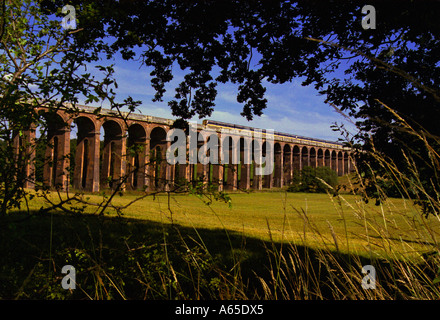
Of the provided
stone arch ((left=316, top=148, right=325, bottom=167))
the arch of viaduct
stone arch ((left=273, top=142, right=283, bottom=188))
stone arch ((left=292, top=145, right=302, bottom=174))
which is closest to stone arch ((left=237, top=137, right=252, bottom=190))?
the arch of viaduct

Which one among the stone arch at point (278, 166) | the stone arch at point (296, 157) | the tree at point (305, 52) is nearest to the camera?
the tree at point (305, 52)

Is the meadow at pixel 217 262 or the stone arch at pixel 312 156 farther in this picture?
the stone arch at pixel 312 156

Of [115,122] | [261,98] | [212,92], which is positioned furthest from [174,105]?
[115,122]

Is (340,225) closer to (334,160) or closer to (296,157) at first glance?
(296,157)

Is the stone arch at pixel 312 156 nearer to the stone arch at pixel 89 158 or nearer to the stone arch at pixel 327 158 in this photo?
the stone arch at pixel 327 158

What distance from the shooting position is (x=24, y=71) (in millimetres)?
2775

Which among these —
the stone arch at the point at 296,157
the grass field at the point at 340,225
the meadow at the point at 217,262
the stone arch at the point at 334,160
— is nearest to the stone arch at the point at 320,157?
the stone arch at the point at 334,160

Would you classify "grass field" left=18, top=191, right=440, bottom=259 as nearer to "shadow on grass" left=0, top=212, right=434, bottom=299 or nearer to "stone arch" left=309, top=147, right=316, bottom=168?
"shadow on grass" left=0, top=212, right=434, bottom=299

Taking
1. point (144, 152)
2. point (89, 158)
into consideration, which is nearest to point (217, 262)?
point (144, 152)

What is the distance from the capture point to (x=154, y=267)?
2.90 metres

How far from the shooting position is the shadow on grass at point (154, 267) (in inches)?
73.2

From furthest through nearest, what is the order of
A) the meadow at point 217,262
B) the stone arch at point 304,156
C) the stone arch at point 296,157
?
1. the stone arch at point 304,156
2. the stone arch at point 296,157
3. the meadow at point 217,262

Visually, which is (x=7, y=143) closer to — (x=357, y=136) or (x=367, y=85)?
(x=357, y=136)

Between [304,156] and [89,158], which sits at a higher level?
[304,156]
